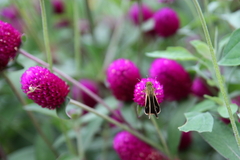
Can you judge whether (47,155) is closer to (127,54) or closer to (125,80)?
(125,80)

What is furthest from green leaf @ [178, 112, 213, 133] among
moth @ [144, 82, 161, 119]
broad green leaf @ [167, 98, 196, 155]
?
broad green leaf @ [167, 98, 196, 155]

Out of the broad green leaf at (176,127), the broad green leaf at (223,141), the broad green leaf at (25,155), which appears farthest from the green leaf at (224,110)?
the broad green leaf at (25,155)

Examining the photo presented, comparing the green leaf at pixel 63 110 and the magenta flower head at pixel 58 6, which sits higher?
the green leaf at pixel 63 110

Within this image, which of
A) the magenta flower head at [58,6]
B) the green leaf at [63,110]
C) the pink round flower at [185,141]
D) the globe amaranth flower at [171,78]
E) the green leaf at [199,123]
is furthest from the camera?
the magenta flower head at [58,6]

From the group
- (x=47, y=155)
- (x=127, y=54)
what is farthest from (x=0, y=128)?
(x=127, y=54)

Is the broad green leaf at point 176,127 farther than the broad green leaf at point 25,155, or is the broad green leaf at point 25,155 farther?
the broad green leaf at point 25,155

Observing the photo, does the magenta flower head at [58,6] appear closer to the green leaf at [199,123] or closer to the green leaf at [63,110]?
the green leaf at [63,110]

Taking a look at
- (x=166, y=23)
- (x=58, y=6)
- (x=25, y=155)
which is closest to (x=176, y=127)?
(x=166, y=23)

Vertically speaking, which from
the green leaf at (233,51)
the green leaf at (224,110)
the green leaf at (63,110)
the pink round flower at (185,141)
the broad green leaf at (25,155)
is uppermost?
the green leaf at (233,51)
